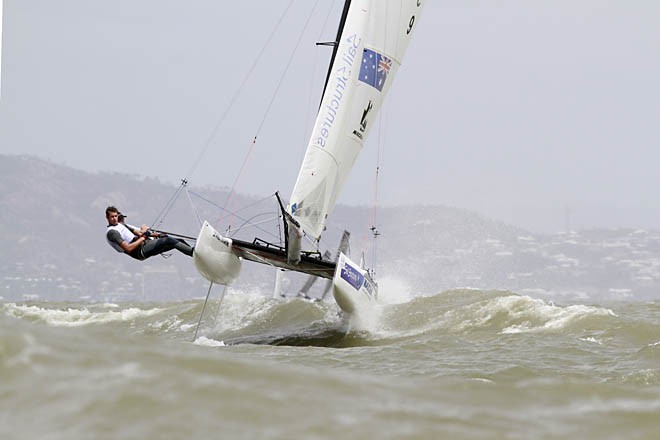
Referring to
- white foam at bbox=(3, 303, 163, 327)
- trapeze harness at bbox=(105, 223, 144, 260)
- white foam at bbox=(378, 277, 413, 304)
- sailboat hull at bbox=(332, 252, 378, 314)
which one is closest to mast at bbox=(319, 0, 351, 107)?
sailboat hull at bbox=(332, 252, 378, 314)

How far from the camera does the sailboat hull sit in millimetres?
8852

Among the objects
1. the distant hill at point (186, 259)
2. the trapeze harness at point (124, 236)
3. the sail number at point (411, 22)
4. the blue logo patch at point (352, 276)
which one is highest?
the distant hill at point (186, 259)

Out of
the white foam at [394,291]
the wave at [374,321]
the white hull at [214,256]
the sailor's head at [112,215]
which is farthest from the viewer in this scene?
the white foam at [394,291]

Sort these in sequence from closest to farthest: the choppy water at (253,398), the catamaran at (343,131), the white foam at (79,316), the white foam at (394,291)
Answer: the choppy water at (253,398) → the catamaran at (343,131) → the white foam at (79,316) → the white foam at (394,291)

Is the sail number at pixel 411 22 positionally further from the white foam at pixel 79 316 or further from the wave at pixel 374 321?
the white foam at pixel 79 316

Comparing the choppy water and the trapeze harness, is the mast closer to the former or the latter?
the trapeze harness

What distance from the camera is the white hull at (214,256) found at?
863 cm

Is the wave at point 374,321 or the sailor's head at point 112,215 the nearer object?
the sailor's head at point 112,215

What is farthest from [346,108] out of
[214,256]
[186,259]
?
[186,259]

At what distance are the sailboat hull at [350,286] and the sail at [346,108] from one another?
89cm

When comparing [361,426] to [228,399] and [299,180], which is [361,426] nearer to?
[228,399]

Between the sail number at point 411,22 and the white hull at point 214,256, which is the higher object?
the sail number at point 411,22

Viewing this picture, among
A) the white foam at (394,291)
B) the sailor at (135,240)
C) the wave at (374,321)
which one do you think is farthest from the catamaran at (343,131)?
the white foam at (394,291)

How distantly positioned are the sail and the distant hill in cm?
7572
